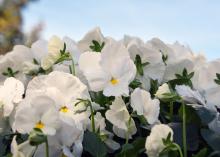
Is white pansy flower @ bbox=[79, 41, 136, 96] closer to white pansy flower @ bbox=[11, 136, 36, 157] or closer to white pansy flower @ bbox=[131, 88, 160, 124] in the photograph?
white pansy flower @ bbox=[131, 88, 160, 124]

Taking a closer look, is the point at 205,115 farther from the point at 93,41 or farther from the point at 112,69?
the point at 93,41

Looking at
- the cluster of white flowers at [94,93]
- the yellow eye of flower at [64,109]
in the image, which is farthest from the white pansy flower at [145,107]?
the yellow eye of flower at [64,109]

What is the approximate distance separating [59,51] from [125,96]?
0.20 meters

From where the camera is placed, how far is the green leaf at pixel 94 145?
2.76 ft

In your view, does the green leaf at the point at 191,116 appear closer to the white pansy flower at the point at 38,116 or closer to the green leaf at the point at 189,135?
the green leaf at the point at 189,135

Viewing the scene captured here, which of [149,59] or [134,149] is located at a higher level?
[149,59]

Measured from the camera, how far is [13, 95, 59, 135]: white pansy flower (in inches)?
31.7

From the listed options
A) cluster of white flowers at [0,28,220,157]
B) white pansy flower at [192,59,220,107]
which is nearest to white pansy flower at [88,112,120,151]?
cluster of white flowers at [0,28,220,157]

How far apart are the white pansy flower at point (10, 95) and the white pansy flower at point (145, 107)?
0.22 m

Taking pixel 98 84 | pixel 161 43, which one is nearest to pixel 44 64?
pixel 98 84

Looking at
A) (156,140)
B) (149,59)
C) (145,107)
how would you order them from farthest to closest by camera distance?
1. (149,59)
2. (145,107)
3. (156,140)

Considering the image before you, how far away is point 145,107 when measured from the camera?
913 mm

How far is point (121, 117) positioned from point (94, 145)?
3.0 inches

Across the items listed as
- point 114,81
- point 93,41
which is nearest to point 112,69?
point 114,81
